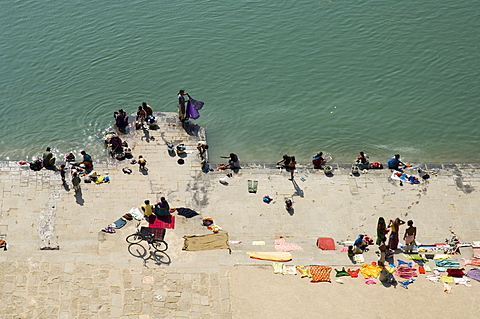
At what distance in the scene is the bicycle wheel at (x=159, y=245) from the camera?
22181mm

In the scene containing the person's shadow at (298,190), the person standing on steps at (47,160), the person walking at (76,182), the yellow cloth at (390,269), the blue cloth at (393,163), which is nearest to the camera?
the yellow cloth at (390,269)

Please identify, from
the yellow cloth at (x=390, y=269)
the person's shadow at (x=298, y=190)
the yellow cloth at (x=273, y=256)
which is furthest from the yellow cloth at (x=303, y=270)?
the person's shadow at (x=298, y=190)

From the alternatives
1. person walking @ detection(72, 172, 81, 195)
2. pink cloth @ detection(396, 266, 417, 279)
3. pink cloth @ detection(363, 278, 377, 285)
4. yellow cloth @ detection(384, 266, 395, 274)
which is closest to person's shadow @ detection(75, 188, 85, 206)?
person walking @ detection(72, 172, 81, 195)

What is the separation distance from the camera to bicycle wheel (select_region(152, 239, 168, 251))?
72.8 ft

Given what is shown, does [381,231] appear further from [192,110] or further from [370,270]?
[192,110]

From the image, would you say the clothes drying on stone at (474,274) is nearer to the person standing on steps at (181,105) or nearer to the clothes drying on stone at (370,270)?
the clothes drying on stone at (370,270)

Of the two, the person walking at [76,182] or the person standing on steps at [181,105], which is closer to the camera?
the person walking at [76,182]

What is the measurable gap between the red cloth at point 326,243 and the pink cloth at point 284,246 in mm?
775

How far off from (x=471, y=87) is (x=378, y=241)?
584 inches

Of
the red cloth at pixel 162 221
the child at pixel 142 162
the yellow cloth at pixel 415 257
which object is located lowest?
the yellow cloth at pixel 415 257

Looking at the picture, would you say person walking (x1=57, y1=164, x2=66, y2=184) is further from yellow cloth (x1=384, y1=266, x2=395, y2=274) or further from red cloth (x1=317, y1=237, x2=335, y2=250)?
yellow cloth (x1=384, y1=266, x2=395, y2=274)

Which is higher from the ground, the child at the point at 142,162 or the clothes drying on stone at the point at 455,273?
the child at the point at 142,162

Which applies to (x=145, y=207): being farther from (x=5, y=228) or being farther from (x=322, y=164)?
(x=322, y=164)

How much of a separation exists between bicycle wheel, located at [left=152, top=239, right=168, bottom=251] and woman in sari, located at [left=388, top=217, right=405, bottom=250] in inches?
326
